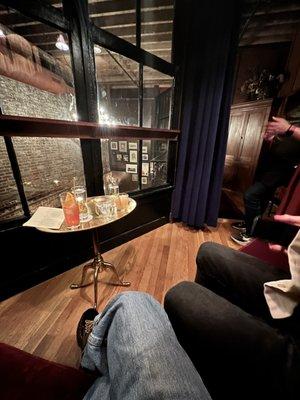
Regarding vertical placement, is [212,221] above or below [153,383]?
below

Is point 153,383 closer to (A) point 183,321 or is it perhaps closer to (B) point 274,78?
(A) point 183,321

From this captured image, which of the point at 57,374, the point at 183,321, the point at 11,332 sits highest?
the point at 183,321

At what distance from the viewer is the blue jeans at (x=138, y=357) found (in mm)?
396

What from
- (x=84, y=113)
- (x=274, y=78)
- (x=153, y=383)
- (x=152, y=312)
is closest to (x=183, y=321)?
(x=152, y=312)

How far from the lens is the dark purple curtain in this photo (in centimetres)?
164

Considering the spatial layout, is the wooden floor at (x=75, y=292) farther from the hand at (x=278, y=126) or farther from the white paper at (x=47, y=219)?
the hand at (x=278, y=126)

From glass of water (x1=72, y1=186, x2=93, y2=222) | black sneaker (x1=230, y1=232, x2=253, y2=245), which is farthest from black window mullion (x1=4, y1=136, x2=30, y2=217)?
black sneaker (x1=230, y1=232, x2=253, y2=245)

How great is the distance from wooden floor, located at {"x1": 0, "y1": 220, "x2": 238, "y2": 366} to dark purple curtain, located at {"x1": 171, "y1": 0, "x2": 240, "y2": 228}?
497 mm

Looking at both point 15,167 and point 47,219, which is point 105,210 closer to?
point 47,219

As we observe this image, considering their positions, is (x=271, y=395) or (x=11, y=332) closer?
(x=271, y=395)

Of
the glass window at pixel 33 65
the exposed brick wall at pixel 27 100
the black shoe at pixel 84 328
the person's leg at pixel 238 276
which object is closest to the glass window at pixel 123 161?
the exposed brick wall at pixel 27 100

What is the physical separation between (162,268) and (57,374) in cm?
115

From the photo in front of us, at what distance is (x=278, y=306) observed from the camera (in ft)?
1.86

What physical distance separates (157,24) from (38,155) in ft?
10.1
